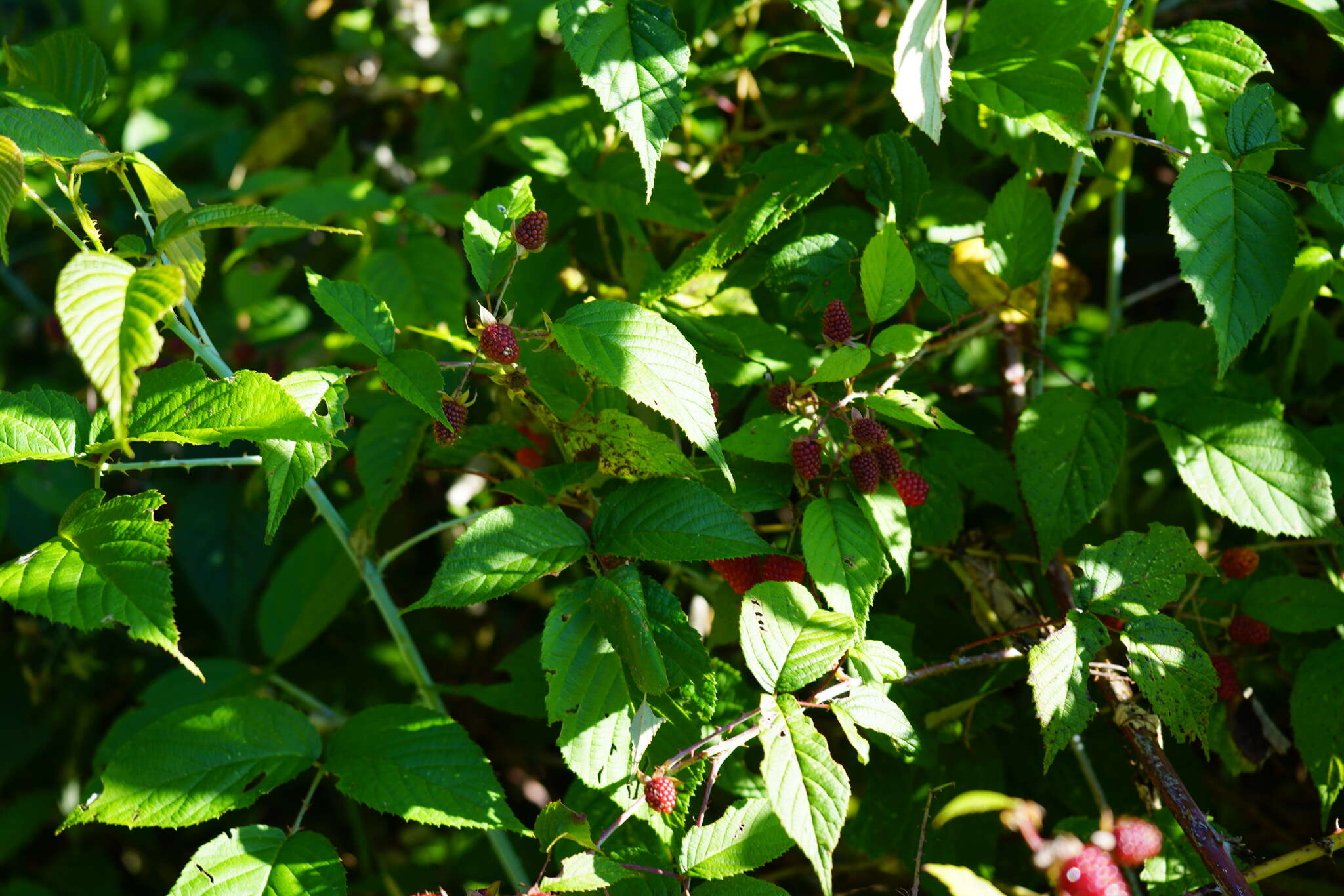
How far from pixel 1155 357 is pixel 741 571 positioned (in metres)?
0.65

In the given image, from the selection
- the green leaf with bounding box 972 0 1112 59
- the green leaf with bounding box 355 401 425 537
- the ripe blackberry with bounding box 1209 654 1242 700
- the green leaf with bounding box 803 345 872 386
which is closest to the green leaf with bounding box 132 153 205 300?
the green leaf with bounding box 355 401 425 537

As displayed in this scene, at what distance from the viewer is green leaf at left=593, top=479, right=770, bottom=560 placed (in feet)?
3.26

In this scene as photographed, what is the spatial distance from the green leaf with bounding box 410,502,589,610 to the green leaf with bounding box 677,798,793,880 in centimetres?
35

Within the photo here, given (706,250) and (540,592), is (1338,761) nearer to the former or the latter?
(706,250)

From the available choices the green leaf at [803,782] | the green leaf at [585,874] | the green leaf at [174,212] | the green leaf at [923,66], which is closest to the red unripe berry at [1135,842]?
the green leaf at [803,782]

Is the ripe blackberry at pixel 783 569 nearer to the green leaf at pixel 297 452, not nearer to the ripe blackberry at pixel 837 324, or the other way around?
the ripe blackberry at pixel 837 324

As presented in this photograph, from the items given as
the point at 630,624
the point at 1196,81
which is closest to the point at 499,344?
→ the point at 630,624

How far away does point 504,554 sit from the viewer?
100cm

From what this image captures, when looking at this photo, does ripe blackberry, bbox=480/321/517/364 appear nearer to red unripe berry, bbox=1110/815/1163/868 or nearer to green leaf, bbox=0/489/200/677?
green leaf, bbox=0/489/200/677

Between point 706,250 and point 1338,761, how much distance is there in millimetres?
1029

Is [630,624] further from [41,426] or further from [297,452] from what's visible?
[41,426]

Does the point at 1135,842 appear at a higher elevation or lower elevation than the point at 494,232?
lower

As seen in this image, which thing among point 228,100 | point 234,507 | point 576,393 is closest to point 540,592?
point 234,507

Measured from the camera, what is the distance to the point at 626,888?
3.43ft
